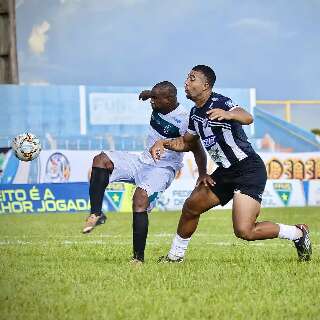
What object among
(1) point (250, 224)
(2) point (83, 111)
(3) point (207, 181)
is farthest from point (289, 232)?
(2) point (83, 111)

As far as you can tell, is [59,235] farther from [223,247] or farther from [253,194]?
[253,194]

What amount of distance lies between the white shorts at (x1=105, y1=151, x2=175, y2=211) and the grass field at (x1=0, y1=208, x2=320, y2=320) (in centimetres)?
85

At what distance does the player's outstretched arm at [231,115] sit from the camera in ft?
25.0

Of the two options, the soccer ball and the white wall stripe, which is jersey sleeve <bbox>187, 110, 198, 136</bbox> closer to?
the soccer ball

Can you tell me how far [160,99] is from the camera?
8820mm

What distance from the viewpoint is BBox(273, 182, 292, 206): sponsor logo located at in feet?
95.5

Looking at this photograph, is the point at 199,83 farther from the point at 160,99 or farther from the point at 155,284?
the point at 155,284

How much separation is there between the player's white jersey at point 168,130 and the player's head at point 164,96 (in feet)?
0.38

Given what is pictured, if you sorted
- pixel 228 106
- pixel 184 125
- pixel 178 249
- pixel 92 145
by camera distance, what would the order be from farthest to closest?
pixel 92 145 → pixel 184 125 → pixel 178 249 → pixel 228 106

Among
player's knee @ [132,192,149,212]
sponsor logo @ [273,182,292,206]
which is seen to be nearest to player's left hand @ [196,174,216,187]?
player's knee @ [132,192,149,212]

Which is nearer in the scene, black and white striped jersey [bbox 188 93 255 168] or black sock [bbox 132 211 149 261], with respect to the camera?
black and white striped jersey [bbox 188 93 255 168]

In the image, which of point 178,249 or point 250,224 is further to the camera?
point 178,249

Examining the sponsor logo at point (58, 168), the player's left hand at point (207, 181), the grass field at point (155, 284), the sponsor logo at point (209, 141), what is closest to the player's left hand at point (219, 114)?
the sponsor logo at point (209, 141)

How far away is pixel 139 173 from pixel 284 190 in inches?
823
